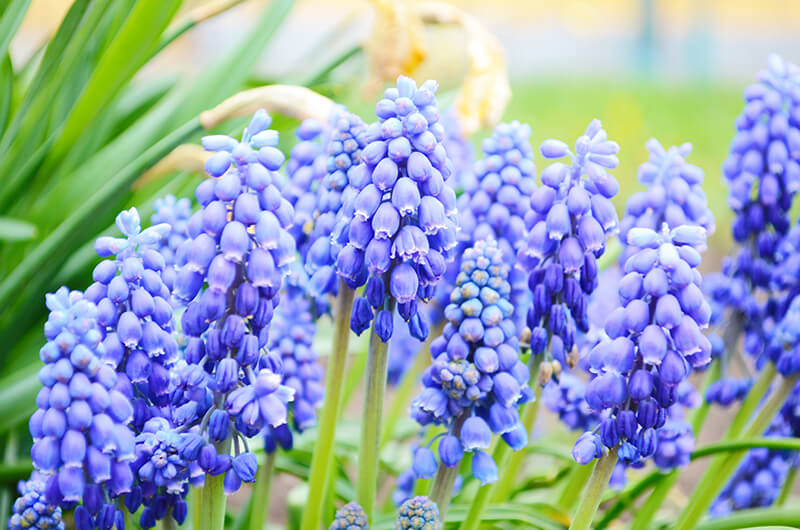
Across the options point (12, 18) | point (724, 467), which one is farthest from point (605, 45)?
point (12, 18)

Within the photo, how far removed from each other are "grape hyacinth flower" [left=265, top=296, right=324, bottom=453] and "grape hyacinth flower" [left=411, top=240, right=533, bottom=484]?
402 mm

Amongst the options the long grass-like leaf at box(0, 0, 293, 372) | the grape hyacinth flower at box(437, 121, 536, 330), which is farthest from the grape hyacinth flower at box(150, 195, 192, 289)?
the grape hyacinth flower at box(437, 121, 536, 330)

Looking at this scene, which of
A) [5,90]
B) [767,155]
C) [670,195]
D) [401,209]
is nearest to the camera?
[401,209]

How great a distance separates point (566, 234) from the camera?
1592 mm

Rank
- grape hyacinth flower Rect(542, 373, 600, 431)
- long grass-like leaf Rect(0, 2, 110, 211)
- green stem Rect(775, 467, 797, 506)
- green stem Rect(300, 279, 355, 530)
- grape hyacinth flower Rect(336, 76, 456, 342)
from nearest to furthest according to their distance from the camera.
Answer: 1. grape hyacinth flower Rect(336, 76, 456, 342)
2. green stem Rect(300, 279, 355, 530)
3. grape hyacinth flower Rect(542, 373, 600, 431)
4. long grass-like leaf Rect(0, 2, 110, 211)
5. green stem Rect(775, 467, 797, 506)

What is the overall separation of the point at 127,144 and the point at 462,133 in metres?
1.07

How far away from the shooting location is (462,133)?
241cm

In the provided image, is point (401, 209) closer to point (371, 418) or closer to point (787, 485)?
point (371, 418)

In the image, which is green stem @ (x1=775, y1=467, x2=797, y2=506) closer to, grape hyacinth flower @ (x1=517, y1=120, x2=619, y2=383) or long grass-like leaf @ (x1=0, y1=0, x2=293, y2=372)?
grape hyacinth flower @ (x1=517, y1=120, x2=619, y2=383)

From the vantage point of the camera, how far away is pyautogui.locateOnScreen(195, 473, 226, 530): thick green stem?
1466mm

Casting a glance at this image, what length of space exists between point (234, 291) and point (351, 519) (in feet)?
1.81

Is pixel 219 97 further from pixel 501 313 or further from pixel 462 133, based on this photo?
pixel 501 313

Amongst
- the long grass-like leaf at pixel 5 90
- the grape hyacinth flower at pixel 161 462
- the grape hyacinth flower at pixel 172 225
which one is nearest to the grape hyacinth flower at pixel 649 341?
the grape hyacinth flower at pixel 161 462

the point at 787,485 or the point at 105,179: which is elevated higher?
the point at 105,179
